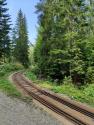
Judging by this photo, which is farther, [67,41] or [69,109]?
[67,41]

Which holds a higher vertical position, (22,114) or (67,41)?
(67,41)

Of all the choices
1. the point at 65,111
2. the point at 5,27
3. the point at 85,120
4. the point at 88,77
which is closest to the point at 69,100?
the point at 65,111

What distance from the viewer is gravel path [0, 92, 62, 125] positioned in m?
17.2

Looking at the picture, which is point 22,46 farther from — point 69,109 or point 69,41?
point 69,109

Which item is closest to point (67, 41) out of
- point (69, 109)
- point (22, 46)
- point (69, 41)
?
point (69, 41)

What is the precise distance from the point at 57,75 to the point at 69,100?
Result: 18143mm

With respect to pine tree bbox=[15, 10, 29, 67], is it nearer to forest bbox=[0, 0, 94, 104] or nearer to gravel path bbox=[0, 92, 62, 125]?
forest bbox=[0, 0, 94, 104]

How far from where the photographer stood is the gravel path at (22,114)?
17198 millimetres

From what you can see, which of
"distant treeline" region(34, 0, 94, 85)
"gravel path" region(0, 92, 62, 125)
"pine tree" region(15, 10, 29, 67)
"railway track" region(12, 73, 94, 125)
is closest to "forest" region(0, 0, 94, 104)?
"distant treeline" region(34, 0, 94, 85)

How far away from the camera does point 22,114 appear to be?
62.8 ft

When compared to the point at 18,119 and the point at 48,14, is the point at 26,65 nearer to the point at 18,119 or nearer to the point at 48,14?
the point at 48,14

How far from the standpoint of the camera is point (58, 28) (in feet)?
135

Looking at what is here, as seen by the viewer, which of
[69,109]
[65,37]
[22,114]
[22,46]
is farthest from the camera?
[22,46]

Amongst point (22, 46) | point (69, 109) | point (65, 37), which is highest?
point (65, 37)
